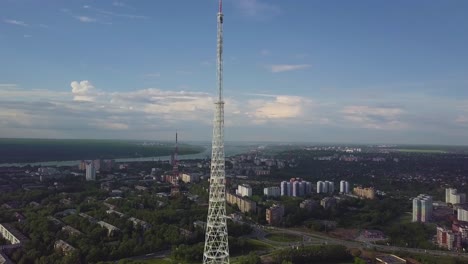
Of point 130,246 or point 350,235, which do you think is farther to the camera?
point 350,235

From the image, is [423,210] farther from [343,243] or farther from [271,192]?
[271,192]

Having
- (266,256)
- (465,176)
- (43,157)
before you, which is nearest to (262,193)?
(266,256)

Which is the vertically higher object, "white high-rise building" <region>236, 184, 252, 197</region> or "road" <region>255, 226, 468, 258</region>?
"white high-rise building" <region>236, 184, 252, 197</region>

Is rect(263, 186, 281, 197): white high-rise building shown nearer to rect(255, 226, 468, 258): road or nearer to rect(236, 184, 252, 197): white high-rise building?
rect(236, 184, 252, 197): white high-rise building

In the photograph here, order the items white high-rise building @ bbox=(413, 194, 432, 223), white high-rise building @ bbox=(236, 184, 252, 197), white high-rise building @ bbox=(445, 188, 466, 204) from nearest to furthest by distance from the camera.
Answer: white high-rise building @ bbox=(413, 194, 432, 223) → white high-rise building @ bbox=(445, 188, 466, 204) → white high-rise building @ bbox=(236, 184, 252, 197)

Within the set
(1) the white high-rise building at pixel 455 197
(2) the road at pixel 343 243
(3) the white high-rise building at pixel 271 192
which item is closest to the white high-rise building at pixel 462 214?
(1) the white high-rise building at pixel 455 197

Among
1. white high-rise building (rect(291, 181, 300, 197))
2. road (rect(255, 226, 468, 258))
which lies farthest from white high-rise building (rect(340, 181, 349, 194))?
road (rect(255, 226, 468, 258))

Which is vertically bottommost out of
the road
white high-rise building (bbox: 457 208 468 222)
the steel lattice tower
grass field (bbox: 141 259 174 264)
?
the road

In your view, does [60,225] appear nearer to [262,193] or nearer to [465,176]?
[262,193]

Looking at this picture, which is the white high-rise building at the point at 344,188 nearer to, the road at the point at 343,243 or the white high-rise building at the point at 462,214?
the white high-rise building at the point at 462,214
